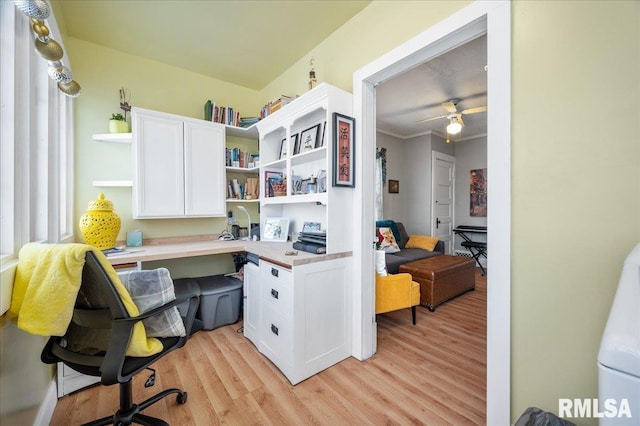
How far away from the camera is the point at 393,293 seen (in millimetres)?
2395

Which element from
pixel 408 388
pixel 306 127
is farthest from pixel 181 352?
pixel 306 127

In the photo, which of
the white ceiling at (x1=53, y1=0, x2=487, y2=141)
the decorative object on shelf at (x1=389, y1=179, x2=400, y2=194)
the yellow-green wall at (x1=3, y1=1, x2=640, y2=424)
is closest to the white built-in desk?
the yellow-green wall at (x1=3, y1=1, x2=640, y2=424)

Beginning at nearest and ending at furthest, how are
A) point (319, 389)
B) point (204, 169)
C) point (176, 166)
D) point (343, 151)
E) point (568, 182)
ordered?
point (568, 182), point (319, 389), point (343, 151), point (176, 166), point (204, 169)

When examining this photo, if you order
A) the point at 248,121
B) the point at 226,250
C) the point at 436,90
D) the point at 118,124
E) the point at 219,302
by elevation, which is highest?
the point at 436,90

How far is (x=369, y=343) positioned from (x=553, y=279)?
1343mm

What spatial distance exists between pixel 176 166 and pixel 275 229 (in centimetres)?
117

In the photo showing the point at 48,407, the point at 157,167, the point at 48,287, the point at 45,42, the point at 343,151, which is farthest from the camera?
the point at 157,167

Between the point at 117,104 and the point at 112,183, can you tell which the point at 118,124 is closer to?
the point at 117,104

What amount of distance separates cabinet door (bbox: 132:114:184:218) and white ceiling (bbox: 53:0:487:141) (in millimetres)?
731

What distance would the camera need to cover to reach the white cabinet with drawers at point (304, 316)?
5.75 ft

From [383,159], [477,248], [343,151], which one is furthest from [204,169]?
[477,248]

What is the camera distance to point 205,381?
1.78 m

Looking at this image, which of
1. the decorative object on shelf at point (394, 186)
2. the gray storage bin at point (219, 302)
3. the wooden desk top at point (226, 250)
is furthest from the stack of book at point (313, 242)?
the decorative object on shelf at point (394, 186)

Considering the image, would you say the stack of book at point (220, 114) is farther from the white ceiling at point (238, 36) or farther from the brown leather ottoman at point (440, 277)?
the brown leather ottoman at point (440, 277)
